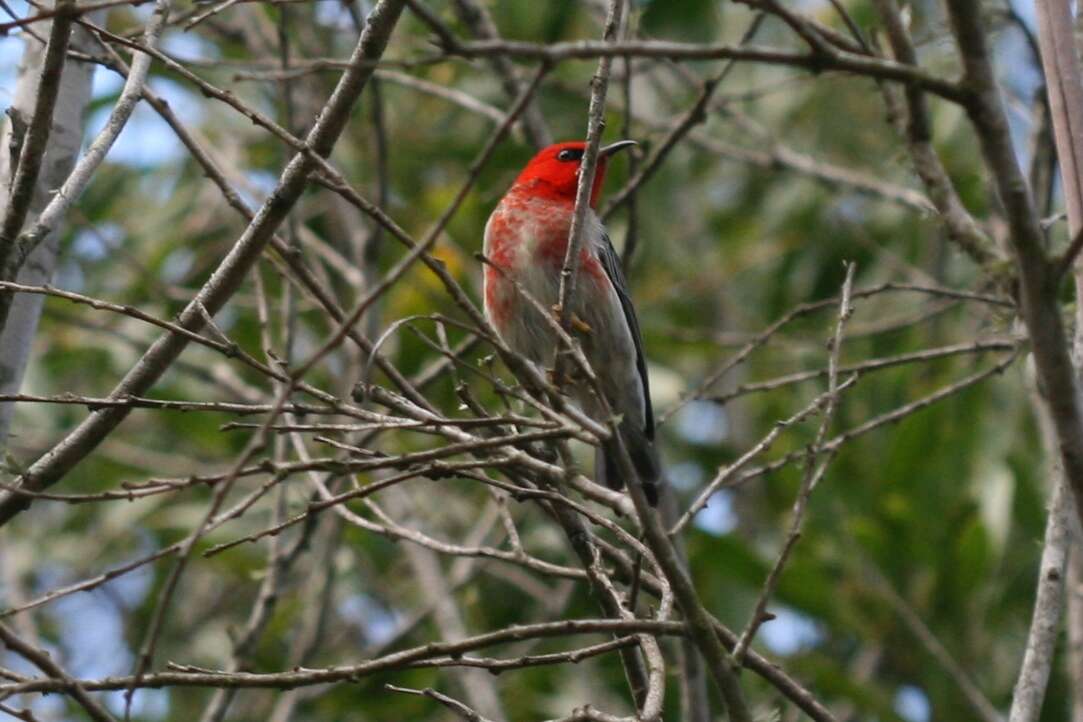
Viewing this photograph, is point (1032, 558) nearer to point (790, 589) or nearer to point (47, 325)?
point (790, 589)

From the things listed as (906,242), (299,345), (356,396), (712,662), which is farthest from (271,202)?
(906,242)

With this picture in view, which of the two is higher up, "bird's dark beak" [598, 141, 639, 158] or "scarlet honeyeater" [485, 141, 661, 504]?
"bird's dark beak" [598, 141, 639, 158]

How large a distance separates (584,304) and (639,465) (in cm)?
70

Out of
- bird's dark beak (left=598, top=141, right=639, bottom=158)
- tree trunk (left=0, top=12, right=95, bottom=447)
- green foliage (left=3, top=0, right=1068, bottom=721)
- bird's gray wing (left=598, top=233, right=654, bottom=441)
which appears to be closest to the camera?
tree trunk (left=0, top=12, right=95, bottom=447)

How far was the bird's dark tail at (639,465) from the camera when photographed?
5.56 metres

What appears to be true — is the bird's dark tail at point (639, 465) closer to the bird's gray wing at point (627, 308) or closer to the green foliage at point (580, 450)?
the bird's gray wing at point (627, 308)

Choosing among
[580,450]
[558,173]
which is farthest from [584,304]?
[580,450]

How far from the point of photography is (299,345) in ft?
29.6

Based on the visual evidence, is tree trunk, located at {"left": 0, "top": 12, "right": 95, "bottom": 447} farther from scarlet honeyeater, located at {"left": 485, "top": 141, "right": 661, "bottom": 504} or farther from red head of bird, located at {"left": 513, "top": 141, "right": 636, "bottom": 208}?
red head of bird, located at {"left": 513, "top": 141, "right": 636, "bottom": 208}

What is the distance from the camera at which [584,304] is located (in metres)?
5.88

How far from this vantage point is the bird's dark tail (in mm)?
5559

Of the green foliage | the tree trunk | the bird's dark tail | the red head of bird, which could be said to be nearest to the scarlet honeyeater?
the bird's dark tail

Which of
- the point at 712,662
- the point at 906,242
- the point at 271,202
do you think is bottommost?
the point at 712,662

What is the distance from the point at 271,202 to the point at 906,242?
6.36 metres
